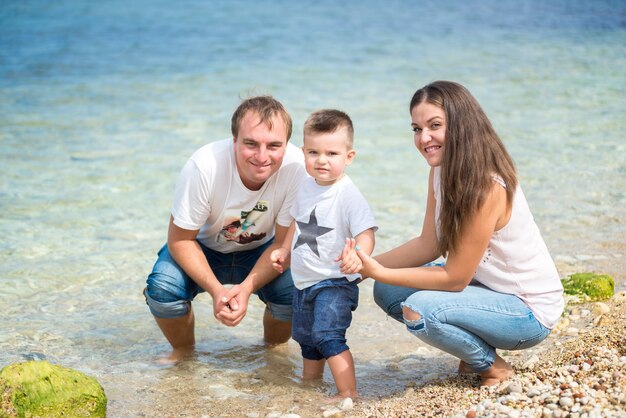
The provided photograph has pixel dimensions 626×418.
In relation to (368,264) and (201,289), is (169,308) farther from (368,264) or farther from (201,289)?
(368,264)

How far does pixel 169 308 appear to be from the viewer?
4484 mm

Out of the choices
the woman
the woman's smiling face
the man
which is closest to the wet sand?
the woman

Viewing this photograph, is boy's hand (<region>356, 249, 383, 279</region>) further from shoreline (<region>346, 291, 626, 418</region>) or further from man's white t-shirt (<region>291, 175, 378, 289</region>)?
shoreline (<region>346, 291, 626, 418</region>)

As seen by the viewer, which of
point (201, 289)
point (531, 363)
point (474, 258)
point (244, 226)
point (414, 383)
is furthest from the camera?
point (201, 289)

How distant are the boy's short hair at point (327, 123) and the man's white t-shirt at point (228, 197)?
0.53 m

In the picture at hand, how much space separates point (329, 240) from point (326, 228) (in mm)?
63

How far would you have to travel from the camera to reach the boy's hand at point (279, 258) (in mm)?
4215

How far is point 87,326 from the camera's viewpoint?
5211mm

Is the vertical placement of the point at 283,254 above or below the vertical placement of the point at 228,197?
below

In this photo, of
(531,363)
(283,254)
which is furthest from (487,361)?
(283,254)

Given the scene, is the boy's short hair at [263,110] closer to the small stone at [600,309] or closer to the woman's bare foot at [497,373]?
the woman's bare foot at [497,373]

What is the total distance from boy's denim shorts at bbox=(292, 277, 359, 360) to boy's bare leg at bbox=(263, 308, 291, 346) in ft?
2.13

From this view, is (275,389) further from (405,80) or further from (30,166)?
(405,80)

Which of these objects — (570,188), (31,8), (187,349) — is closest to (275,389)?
(187,349)
